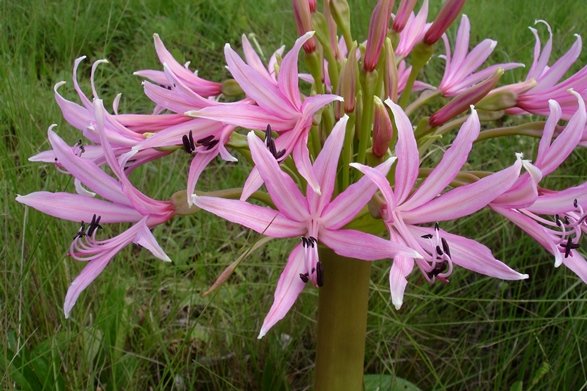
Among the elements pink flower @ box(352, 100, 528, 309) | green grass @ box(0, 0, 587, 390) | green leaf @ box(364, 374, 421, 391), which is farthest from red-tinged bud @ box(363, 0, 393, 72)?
green leaf @ box(364, 374, 421, 391)

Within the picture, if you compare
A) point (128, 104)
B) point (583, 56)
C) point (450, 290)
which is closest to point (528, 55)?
point (583, 56)

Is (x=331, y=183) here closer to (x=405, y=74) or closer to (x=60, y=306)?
(x=405, y=74)

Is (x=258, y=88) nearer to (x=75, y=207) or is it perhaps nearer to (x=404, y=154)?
(x=404, y=154)

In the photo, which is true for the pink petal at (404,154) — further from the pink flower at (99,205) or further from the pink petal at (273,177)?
the pink flower at (99,205)

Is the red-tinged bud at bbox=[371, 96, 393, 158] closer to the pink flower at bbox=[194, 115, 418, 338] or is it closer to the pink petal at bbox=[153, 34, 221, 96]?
the pink flower at bbox=[194, 115, 418, 338]

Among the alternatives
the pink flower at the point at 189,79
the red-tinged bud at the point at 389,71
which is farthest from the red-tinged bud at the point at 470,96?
the pink flower at the point at 189,79

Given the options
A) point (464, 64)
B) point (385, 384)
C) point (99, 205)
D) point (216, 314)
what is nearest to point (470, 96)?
point (464, 64)
